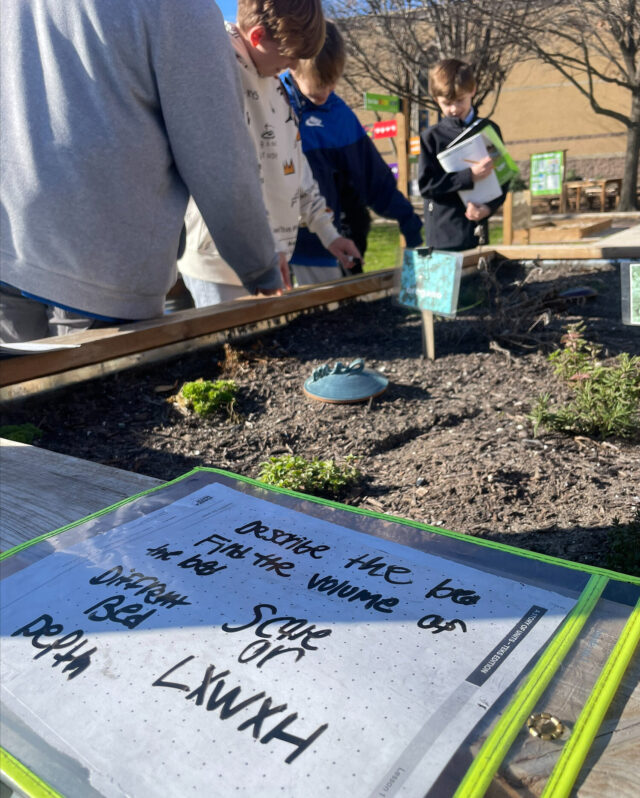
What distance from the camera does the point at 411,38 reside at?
10023 millimetres

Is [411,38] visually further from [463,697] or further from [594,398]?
[463,697]

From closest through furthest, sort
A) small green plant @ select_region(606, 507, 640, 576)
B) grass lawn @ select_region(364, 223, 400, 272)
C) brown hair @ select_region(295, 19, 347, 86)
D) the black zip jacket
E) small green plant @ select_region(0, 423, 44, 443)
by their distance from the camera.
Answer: small green plant @ select_region(606, 507, 640, 576)
small green plant @ select_region(0, 423, 44, 443)
brown hair @ select_region(295, 19, 347, 86)
the black zip jacket
grass lawn @ select_region(364, 223, 400, 272)

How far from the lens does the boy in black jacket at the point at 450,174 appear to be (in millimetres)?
3801

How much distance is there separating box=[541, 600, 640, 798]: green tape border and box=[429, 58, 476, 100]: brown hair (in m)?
A: 3.69

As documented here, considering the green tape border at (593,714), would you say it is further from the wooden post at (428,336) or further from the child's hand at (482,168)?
the child's hand at (482,168)

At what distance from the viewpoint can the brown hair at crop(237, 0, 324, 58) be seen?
2.25 m

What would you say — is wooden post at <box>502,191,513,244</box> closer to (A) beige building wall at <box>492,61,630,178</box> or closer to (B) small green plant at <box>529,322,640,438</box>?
(B) small green plant at <box>529,322,640,438</box>

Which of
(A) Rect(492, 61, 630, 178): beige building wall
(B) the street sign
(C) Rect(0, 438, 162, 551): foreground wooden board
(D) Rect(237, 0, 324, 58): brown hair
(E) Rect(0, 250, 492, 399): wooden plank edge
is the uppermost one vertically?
(A) Rect(492, 61, 630, 178): beige building wall

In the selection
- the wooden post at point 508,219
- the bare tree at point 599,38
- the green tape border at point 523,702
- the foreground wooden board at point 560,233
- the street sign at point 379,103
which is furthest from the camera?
the street sign at point 379,103

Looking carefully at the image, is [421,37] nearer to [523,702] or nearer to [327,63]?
[327,63]

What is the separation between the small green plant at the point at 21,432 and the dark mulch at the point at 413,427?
0.12 ft

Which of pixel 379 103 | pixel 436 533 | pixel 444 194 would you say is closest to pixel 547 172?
pixel 379 103

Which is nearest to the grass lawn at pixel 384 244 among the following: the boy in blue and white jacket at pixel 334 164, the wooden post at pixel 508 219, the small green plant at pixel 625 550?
the wooden post at pixel 508 219

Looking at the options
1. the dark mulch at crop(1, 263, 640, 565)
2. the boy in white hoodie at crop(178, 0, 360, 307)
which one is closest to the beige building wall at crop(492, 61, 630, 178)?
the dark mulch at crop(1, 263, 640, 565)
